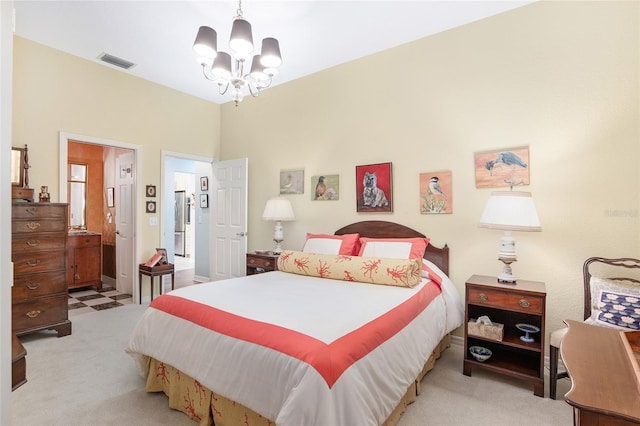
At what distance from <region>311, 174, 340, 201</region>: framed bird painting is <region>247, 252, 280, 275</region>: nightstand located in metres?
0.93

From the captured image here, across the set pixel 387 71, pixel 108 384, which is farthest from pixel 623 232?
pixel 108 384

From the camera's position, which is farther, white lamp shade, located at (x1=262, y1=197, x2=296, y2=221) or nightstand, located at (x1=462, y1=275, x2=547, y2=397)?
white lamp shade, located at (x1=262, y1=197, x2=296, y2=221)

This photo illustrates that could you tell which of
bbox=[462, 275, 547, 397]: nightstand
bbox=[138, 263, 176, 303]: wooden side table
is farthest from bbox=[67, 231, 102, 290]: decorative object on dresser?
bbox=[462, 275, 547, 397]: nightstand

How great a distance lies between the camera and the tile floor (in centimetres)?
413

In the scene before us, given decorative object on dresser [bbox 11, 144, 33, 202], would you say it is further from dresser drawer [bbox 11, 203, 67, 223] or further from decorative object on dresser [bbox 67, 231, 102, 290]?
decorative object on dresser [bbox 67, 231, 102, 290]

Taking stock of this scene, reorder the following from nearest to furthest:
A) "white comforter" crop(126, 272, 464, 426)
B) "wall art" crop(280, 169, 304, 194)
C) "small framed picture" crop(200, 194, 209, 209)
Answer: "white comforter" crop(126, 272, 464, 426)
"wall art" crop(280, 169, 304, 194)
"small framed picture" crop(200, 194, 209, 209)

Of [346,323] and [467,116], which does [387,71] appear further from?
[346,323]

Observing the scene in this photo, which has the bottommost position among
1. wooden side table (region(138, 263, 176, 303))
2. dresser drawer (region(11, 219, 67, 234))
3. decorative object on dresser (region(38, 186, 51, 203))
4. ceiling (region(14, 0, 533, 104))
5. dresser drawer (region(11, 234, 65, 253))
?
wooden side table (region(138, 263, 176, 303))

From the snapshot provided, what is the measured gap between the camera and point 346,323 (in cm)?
169

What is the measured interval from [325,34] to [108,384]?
3627 millimetres

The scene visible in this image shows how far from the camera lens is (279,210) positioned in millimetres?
4047

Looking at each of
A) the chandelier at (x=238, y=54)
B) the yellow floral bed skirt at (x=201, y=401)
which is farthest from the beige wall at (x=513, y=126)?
the yellow floral bed skirt at (x=201, y=401)

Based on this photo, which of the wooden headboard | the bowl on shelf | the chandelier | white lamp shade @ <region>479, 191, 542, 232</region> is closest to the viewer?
the chandelier

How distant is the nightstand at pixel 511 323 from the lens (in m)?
2.27
